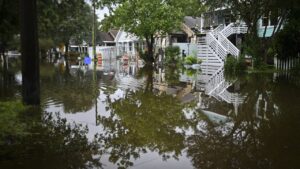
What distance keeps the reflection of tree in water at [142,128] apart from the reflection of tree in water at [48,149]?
1.46 ft

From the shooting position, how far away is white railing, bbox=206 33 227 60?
1358 inches

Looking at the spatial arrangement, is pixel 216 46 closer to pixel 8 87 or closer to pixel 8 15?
pixel 8 87

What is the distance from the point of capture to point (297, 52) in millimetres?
28078

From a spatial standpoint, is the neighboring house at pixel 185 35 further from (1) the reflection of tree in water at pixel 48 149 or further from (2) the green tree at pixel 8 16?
(1) the reflection of tree in water at pixel 48 149

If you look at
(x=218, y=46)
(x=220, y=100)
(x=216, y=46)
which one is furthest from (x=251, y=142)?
(x=216, y=46)

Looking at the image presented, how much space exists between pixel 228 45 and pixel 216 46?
1.35m

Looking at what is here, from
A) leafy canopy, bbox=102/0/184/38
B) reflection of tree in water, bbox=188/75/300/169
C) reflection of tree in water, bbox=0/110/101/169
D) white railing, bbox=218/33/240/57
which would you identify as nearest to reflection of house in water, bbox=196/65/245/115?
reflection of tree in water, bbox=188/75/300/169

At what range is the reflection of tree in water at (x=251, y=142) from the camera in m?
6.53

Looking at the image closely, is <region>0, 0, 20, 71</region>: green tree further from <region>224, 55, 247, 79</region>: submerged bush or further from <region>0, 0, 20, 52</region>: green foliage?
<region>224, 55, 247, 79</region>: submerged bush

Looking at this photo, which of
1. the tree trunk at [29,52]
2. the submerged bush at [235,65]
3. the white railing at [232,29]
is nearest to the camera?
the tree trunk at [29,52]

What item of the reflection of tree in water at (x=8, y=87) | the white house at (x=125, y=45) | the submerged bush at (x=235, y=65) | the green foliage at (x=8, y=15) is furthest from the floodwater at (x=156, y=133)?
the white house at (x=125, y=45)

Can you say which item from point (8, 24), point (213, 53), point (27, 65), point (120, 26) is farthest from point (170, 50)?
point (27, 65)

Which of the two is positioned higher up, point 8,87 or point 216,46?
point 216,46

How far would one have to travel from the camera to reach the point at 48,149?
710 cm
